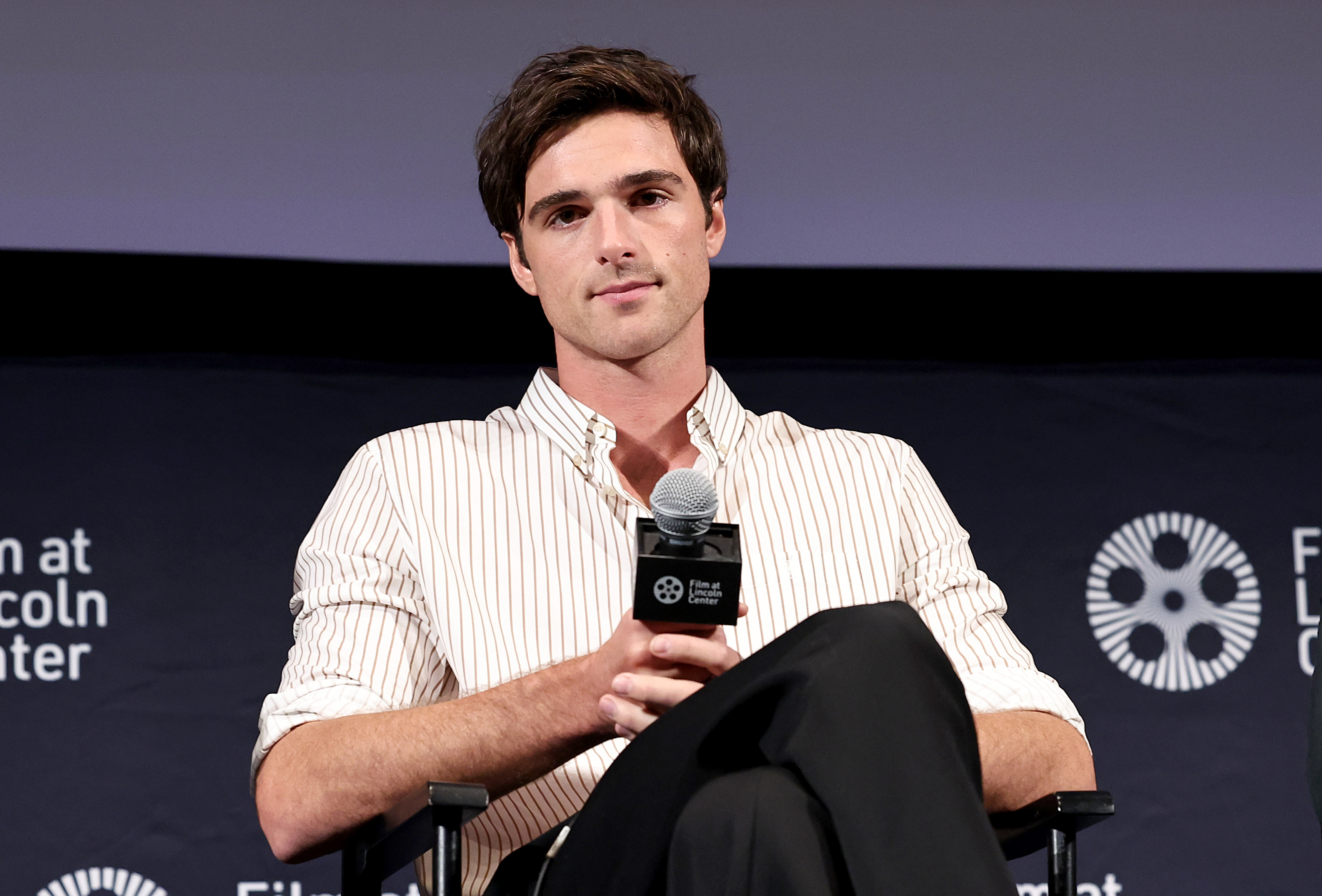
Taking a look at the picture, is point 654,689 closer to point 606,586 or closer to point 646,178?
point 606,586

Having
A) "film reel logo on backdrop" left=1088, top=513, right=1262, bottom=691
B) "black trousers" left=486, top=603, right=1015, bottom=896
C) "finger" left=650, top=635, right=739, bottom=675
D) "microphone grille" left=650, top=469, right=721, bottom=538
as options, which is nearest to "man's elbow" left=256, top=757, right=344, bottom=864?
"black trousers" left=486, top=603, right=1015, bottom=896

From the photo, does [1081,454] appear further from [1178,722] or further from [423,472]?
[423,472]

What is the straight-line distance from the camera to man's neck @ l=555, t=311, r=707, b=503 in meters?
1.94

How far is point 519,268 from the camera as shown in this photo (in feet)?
6.77

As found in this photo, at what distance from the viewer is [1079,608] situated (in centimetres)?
258

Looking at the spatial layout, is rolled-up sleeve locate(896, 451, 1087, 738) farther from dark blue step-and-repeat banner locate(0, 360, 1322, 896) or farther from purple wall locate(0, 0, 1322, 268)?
purple wall locate(0, 0, 1322, 268)

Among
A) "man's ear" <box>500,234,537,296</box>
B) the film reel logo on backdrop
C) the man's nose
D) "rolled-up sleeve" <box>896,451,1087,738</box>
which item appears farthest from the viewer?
the film reel logo on backdrop

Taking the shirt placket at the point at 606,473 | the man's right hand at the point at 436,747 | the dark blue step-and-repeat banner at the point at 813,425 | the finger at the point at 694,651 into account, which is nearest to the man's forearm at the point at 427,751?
the man's right hand at the point at 436,747

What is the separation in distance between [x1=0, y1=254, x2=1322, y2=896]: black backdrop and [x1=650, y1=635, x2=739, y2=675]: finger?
1.29 m

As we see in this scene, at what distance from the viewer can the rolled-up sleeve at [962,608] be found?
171 cm

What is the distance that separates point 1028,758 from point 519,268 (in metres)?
0.95

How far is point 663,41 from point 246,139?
2.53ft

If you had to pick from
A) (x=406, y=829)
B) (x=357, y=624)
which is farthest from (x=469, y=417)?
(x=406, y=829)

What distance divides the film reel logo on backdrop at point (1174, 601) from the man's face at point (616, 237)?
41.5 inches
